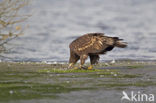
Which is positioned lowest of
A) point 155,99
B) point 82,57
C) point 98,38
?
point 155,99

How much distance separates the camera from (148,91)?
848cm

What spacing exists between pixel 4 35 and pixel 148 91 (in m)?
5.44

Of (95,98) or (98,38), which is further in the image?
(98,38)

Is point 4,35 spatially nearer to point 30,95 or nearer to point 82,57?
point 30,95

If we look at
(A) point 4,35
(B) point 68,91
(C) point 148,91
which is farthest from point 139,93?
(A) point 4,35

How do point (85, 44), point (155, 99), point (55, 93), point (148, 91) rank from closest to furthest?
point (155, 99) < point (55, 93) < point (148, 91) < point (85, 44)

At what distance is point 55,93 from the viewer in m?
7.97

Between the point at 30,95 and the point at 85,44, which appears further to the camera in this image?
the point at 85,44

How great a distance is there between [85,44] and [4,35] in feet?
21.4

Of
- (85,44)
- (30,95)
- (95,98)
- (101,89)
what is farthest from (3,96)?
(85,44)

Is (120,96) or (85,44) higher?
(85,44)

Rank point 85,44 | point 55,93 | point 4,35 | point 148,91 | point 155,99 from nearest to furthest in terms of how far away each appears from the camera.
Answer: point 155,99 < point 55,93 < point 148,91 < point 4,35 < point 85,44

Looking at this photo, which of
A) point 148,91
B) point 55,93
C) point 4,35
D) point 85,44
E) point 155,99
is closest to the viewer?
point 155,99

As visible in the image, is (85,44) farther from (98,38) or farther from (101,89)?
(101,89)
